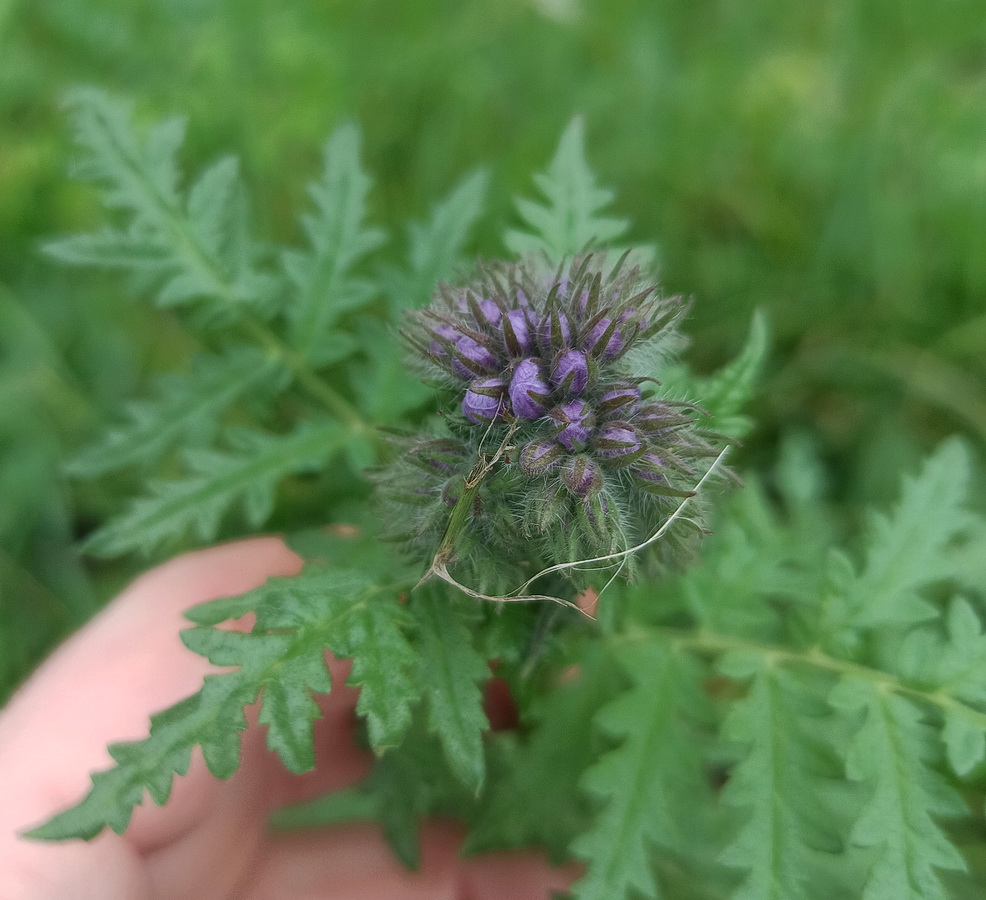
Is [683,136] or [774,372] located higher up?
[683,136]

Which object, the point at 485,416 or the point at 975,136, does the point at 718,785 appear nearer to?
the point at 485,416

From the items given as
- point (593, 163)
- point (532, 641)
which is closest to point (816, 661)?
point (532, 641)

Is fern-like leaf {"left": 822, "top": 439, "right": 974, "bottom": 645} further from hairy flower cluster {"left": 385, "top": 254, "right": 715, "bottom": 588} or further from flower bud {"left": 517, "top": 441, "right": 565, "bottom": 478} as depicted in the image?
flower bud {"left": 517, "top": 441, "right": 565, "bottom": 478}

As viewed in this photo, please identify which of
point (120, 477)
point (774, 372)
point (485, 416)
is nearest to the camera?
point (485, 416)

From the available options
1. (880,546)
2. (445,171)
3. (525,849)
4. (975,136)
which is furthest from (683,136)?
(525,849)

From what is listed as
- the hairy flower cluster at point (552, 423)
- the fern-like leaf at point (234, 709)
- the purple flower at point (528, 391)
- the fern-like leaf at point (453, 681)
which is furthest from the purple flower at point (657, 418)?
the fern-like leaf at point (234, 709)

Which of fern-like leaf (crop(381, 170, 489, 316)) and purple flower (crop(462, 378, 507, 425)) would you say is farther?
fern-like leaf (crop(381, 170, 489, 316))

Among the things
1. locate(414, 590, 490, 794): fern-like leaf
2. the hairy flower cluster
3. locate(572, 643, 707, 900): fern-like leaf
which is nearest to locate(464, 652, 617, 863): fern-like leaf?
locate(572, 643, 707, 900): fern-like leaf
